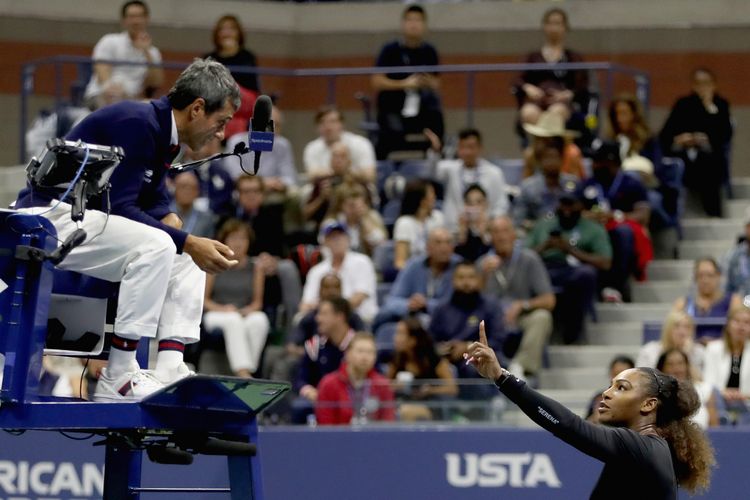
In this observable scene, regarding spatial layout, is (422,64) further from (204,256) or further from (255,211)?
(204,256)

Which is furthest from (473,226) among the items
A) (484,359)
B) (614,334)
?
(484,359)

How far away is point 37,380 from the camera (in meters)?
7.09

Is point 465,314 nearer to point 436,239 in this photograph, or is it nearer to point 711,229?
point 436,239

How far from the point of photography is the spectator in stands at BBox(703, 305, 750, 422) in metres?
12.1

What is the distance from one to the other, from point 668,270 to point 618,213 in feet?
2.46

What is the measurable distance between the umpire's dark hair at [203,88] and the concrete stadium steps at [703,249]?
8644mm

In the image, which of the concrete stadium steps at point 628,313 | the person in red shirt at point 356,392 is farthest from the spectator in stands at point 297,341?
the concrete stadium steps at point 628,313

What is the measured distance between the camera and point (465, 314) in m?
13.1

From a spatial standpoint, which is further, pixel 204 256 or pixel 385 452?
pixel 385 452

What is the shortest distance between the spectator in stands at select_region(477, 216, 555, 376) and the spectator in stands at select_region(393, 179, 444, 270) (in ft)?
2.88

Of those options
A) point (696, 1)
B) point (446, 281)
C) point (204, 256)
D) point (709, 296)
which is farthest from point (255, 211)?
point (204, 256)

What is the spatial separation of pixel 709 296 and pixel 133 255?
22.6 feet

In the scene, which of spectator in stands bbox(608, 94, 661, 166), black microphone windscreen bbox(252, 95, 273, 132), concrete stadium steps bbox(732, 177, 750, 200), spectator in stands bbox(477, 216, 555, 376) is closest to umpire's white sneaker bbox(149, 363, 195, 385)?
black microphone windscreen bbox(252, 95, 273, 132)

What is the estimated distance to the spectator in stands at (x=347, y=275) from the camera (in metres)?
13.8
